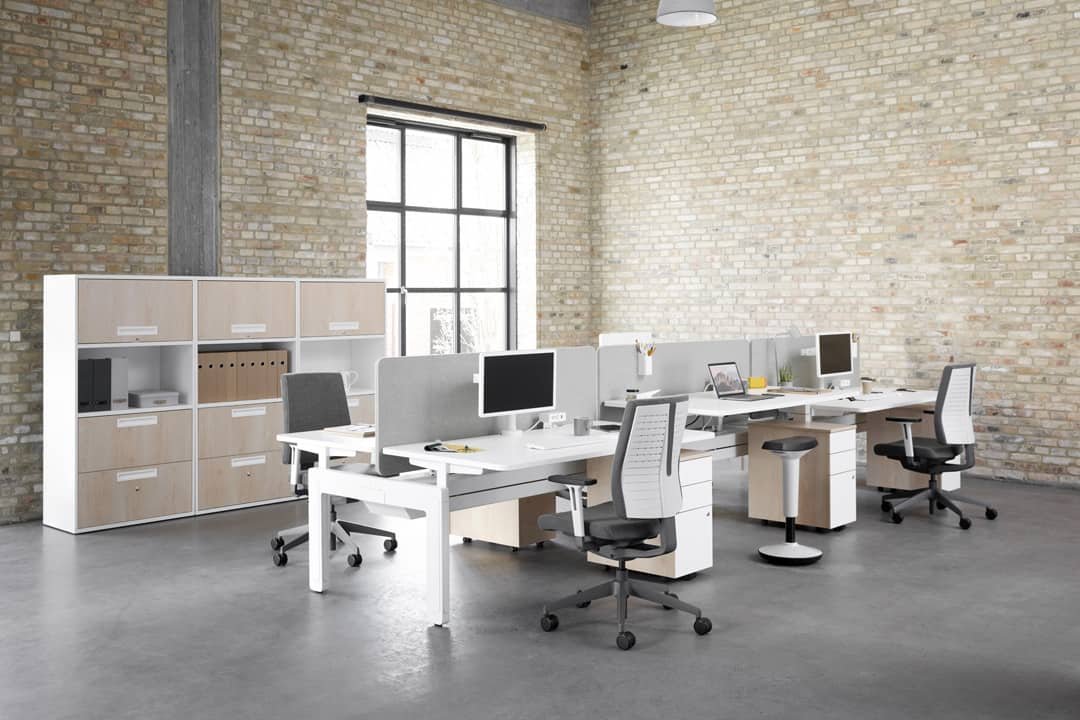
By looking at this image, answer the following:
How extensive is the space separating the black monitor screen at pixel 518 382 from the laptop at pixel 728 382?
5.32ft

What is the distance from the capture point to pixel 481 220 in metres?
10.1

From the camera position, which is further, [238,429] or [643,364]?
[238,429]

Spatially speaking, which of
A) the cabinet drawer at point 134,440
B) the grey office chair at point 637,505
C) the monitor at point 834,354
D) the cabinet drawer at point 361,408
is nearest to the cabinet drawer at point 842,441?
the monitor at point 834,354

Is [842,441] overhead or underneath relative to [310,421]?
underneath

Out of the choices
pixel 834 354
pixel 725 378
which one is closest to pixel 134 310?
pixel 725 378

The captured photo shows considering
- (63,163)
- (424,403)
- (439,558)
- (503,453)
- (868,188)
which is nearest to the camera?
(439,558)

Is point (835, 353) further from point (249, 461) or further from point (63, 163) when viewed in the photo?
point (63, 163)

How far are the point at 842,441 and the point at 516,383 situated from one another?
2.27 m

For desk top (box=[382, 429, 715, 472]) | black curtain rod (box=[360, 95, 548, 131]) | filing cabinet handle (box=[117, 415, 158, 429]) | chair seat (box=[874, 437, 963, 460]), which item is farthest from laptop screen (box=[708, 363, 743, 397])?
black curtain rod (box=[360, 95, 548, 131])

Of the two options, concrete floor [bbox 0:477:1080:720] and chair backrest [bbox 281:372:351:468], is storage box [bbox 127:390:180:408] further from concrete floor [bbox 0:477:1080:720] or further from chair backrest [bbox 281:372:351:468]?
chair backrest [bbox 281:372:351:468]

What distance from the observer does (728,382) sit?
22.2ft

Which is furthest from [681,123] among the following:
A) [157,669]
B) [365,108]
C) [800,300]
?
[157,669]

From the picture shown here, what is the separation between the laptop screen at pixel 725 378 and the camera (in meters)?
6.70

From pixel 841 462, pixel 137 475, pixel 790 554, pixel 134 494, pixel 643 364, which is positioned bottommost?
pixel 790 554
